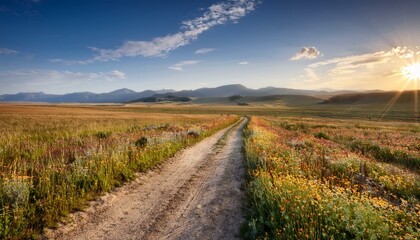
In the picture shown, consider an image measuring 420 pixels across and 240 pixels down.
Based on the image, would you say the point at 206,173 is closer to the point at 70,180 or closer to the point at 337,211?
the point at 70,180

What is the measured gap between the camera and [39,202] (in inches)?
277

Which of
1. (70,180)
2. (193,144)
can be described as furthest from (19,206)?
(193,144)

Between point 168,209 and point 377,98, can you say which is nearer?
point 168,209

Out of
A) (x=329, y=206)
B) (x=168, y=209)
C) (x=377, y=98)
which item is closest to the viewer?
(x=329, y=206)

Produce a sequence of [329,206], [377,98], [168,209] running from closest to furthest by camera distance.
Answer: [329,206]
[168,209]
[377,98]

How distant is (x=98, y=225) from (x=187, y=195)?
3.07 meters

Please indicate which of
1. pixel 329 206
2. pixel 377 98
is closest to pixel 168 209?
pixel 329 206

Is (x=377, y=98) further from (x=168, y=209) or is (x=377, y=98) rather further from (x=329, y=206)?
(x=168, y=209)

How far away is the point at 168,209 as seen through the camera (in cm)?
786

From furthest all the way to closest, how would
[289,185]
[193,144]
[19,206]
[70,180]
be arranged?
1. [193,144]
2. [70,180]
3. [289,185]
4. [19,206]

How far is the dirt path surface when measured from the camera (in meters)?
6.50

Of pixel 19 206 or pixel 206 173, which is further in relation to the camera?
pixel 206 173

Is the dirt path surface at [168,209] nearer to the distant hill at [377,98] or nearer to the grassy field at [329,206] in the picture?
the grassy field at [329,206]

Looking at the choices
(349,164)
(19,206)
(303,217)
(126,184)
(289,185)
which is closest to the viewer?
(303,217)
